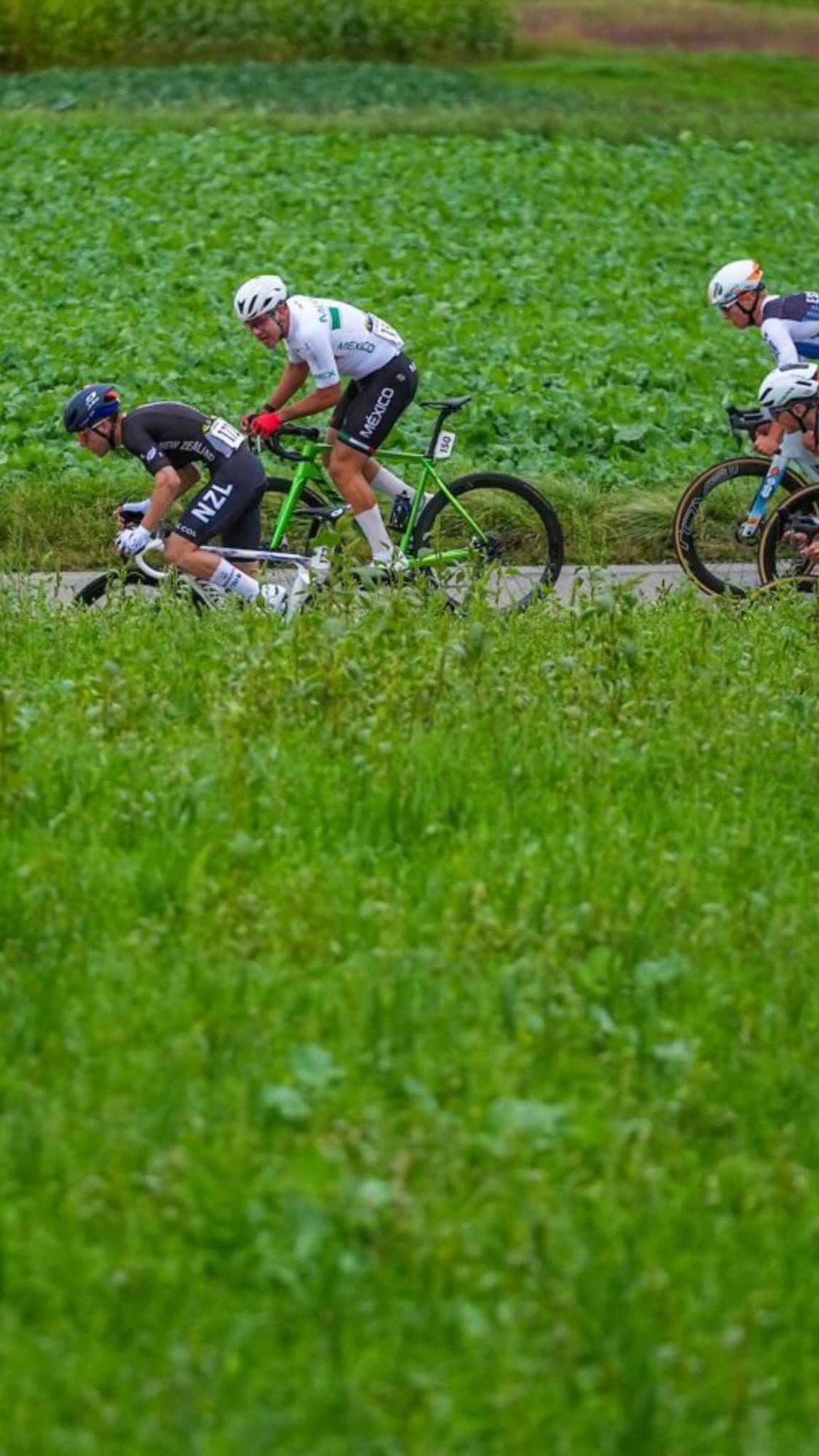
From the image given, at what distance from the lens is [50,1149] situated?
16.0 ft

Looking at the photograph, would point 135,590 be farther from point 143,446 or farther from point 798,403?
point 798,403

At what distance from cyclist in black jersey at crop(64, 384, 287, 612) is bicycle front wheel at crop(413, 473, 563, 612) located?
3.11 ft

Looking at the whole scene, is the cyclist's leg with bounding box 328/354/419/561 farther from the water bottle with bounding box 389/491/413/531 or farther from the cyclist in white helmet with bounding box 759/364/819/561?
the cyclist in white helmet with bounding box 759/364/819/561

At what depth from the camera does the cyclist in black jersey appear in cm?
1070

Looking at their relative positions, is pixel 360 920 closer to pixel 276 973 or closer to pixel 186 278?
pixel 276 973

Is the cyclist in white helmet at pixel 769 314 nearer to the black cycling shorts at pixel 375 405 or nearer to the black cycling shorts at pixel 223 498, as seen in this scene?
the black cycling shorts at pixel 375 405

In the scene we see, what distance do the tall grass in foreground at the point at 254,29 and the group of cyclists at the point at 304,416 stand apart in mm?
37995

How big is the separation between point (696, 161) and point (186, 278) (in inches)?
449

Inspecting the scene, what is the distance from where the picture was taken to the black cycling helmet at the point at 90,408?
34.8 ft

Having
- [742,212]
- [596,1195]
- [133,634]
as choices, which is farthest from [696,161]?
[596,1195]

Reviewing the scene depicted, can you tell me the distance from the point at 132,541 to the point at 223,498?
583mm

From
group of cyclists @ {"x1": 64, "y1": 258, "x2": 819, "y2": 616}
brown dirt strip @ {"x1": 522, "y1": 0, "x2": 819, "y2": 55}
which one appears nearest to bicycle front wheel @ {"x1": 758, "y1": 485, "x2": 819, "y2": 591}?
group of cyclists @ {"x1": 64, "y1": 258, "x2": 819, "y2": 616}

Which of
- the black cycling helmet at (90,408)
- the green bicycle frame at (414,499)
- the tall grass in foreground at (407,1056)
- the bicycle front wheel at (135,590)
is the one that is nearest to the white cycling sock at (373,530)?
the green bicycle frame at (414,499)

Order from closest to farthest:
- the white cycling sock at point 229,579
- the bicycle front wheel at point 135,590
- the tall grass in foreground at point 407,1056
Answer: the tall grass in foreground at point 407,1056, the bicycle front wheel at point 135,590, the white cycling sock at point 229,579
